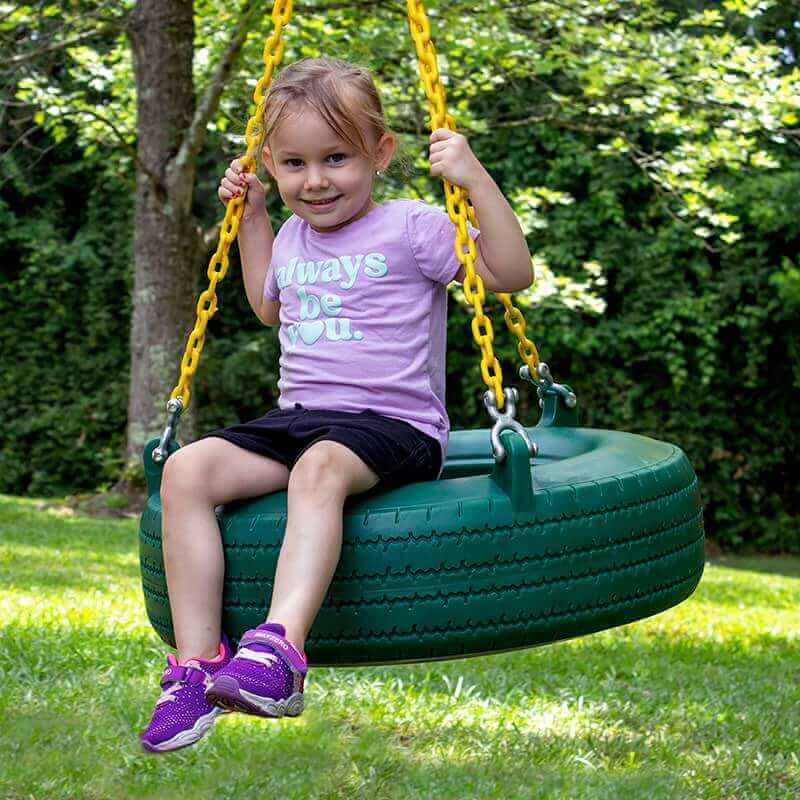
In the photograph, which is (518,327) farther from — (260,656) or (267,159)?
(260,656)

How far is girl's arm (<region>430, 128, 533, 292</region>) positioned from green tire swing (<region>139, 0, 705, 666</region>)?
4 centimetres

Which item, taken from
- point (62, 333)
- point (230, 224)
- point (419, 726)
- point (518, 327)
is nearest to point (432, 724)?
point (419, 726)

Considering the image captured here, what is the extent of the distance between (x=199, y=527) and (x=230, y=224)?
2.17 feet

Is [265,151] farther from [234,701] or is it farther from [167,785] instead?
[167,785]

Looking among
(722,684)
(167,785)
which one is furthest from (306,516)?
(722,684)

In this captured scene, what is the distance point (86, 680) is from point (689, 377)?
25.3 feet

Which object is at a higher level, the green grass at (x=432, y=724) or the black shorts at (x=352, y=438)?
the black shorts at (x=352, y=438)

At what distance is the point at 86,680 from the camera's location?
153 inches

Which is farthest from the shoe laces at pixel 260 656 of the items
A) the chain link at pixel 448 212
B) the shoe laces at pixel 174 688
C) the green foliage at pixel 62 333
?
the green foliage at pixel 62 333

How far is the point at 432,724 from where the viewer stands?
12.0 ft

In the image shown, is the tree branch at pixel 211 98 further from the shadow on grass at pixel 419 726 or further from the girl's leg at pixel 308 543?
the girl's leg at pixel 308 543

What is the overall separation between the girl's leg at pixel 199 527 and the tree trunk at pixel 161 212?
21.5 ft

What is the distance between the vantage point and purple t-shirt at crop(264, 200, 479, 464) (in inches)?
103

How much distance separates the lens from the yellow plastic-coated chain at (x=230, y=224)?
2.54 m
